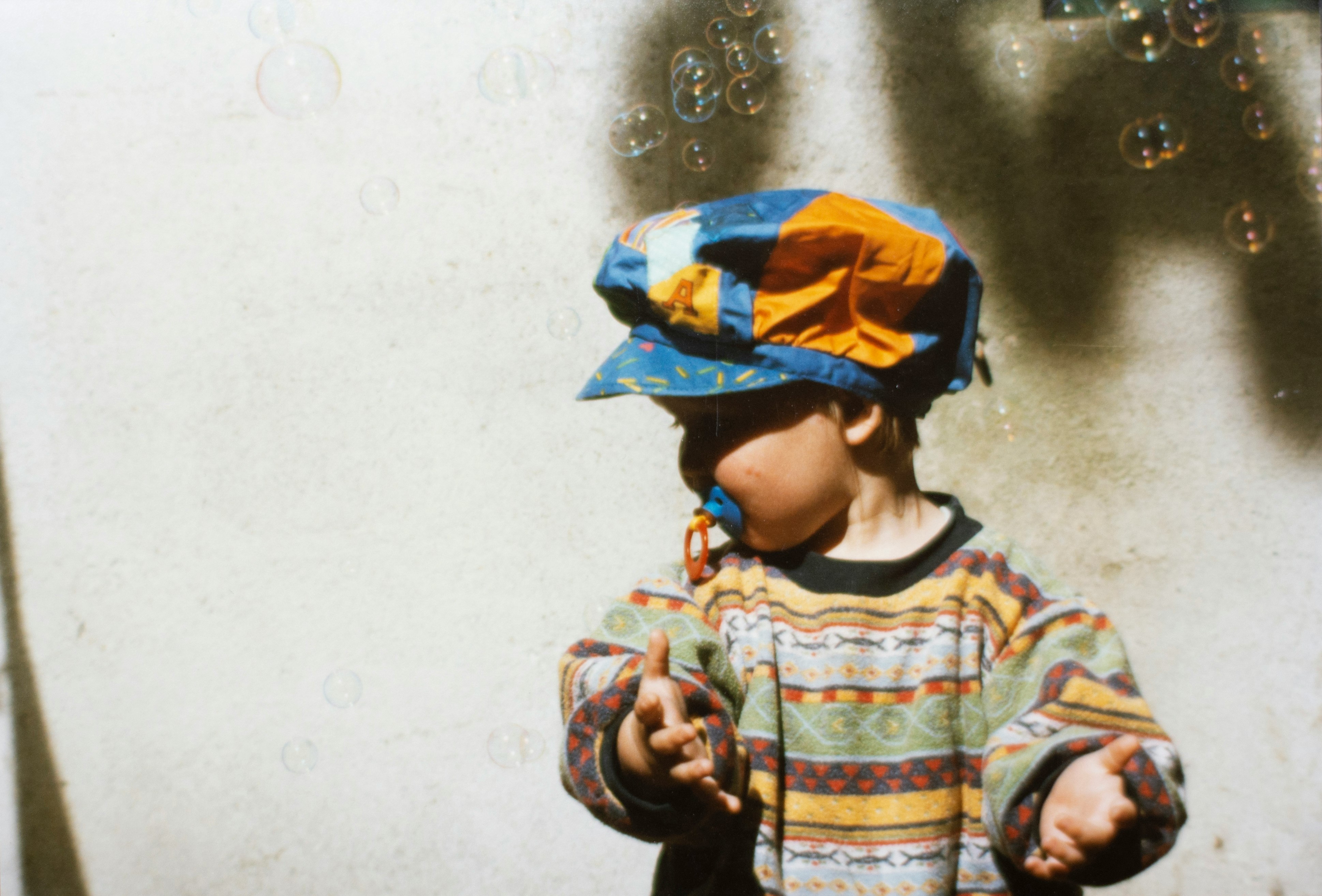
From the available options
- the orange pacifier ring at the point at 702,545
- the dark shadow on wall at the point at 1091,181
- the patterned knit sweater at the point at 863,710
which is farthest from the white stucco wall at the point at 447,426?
the patterned knit sweater at the point at 863,710

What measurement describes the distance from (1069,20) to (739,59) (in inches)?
27.9

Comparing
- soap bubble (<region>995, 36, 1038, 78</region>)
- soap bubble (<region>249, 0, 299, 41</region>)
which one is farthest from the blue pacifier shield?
soap bubble (<region>249, 0, 299, 41</region>)

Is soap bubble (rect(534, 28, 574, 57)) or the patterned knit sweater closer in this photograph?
the patterned knit sweater

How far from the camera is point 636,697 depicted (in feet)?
3.05

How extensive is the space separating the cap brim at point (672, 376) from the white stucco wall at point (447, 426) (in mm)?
671

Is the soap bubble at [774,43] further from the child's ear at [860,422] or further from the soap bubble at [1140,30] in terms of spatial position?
the child's ear at [860,422]

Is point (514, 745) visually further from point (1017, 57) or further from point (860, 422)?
point (1017, 57)

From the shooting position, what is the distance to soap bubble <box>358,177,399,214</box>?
5.39 ft

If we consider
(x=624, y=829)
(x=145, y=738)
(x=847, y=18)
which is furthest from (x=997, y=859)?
(x=145, y=738)

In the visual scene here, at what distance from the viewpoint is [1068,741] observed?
837mm

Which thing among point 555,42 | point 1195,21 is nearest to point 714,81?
point 555,42

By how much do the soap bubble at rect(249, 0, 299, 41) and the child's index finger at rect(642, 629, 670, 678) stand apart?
1.50 metres

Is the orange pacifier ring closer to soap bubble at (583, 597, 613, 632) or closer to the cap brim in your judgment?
the cap brim

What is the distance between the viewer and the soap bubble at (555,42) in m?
1.64
